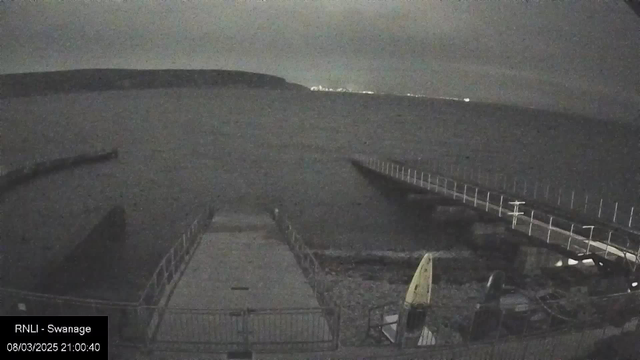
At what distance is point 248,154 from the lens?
2205 mm

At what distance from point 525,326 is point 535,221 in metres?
0.59

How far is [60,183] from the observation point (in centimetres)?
200

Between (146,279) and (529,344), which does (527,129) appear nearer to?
(529,344)

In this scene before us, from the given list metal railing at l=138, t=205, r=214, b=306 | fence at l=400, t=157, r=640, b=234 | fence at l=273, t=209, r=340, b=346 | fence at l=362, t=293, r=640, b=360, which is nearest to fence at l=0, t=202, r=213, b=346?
metal railing at l=138, t=205, r=214, b=306

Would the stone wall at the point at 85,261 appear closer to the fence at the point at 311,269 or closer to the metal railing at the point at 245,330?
the metal railing at the point at 245,330

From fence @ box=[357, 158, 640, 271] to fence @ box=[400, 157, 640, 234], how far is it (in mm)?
61

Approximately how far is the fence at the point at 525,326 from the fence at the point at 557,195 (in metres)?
0.47

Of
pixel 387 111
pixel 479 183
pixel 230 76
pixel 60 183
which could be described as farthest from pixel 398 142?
pixel 60 183

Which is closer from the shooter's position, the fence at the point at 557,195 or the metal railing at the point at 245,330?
the metal railing at the point at 245,330

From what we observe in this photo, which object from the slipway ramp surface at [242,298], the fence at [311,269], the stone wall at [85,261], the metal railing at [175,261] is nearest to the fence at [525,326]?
the fence at [311,269]

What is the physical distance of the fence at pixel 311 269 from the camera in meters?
1.97

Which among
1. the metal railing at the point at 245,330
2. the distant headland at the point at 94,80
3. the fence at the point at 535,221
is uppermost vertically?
the distant headland at the point at 94,80

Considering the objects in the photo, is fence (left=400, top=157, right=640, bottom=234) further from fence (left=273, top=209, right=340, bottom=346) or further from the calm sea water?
fence (left=273, top=209, right=340, bottom=346)

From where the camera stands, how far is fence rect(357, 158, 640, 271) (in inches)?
86.1
